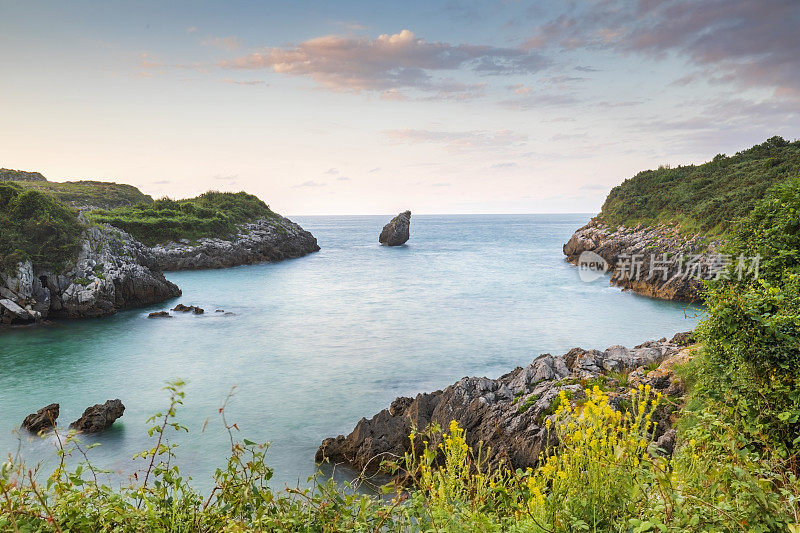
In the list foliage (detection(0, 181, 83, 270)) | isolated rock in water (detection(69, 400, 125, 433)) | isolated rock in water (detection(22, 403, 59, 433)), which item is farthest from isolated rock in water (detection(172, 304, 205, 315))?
isolated rock in water (detection(22, 403, 59, 433))

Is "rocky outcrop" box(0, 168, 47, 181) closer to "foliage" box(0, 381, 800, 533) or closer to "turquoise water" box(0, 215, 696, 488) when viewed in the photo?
"turquoise water" box(0, 215, 696, 488)

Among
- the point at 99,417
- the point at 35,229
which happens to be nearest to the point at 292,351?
the point at 99,417

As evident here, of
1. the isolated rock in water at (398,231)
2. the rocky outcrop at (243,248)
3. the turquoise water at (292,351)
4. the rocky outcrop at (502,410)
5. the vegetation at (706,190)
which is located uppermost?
the vegetation at (706,190)

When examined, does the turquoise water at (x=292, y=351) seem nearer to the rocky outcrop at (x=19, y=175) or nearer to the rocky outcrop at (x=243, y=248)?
the rocky outcrop at (x=243, y=248)

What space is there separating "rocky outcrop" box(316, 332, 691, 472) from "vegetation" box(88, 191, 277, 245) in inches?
1746

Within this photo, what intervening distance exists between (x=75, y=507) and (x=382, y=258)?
58.1m

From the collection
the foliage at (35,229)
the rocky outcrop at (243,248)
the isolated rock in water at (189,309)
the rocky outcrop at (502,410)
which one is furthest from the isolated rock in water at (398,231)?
the rocky outcrop at (502,410)

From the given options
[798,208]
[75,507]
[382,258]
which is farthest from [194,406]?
[382,258]

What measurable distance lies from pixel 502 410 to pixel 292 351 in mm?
12495

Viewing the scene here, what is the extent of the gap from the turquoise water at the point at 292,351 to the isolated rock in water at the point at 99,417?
32 centimetres

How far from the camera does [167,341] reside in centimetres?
2245

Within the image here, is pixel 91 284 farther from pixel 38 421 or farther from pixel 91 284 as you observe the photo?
pixel 38 421

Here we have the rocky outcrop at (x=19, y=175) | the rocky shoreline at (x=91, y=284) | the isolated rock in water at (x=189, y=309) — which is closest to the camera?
the rocky shoreline at (x=91, y=284)

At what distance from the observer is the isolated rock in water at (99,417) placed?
1277cm
